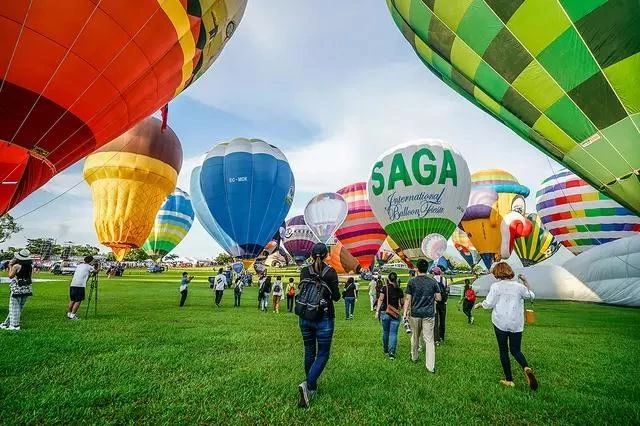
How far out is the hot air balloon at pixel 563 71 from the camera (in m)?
6.40

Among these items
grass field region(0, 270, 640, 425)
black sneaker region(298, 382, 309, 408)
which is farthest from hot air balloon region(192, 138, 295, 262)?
black sneaker region(298, 382, 309, 408)

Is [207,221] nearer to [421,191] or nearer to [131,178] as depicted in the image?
[131,178]

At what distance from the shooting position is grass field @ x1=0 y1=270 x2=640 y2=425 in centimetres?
368

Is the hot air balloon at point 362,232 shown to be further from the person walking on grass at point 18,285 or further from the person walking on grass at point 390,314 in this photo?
the person walking on grass at point 18,285

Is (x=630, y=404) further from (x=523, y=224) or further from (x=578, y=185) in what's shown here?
(x=578, y=185)

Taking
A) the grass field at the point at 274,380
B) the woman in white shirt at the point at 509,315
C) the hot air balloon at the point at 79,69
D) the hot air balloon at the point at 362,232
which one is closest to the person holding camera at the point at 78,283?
the grass field at the point at 274,380

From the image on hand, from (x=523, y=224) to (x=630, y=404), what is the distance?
Answer: 1454cm

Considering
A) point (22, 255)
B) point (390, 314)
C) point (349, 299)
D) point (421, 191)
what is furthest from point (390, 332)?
point (421, 191)

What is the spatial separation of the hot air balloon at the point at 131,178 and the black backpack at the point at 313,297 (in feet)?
60.9

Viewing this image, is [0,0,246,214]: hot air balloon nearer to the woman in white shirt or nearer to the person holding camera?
the person holding camera

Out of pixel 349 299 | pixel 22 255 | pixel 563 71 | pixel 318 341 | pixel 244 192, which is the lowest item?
pixel 349 299

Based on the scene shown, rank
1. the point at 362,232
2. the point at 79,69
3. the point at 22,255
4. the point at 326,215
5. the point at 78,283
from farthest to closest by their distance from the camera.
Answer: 1. the point at 362,232
2. the point at 326,215
3. the point at 78,283
4. the point at 22,255
5. the point at 79,69

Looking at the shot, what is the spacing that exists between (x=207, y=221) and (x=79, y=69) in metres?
20.9

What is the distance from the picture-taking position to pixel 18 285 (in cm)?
724
